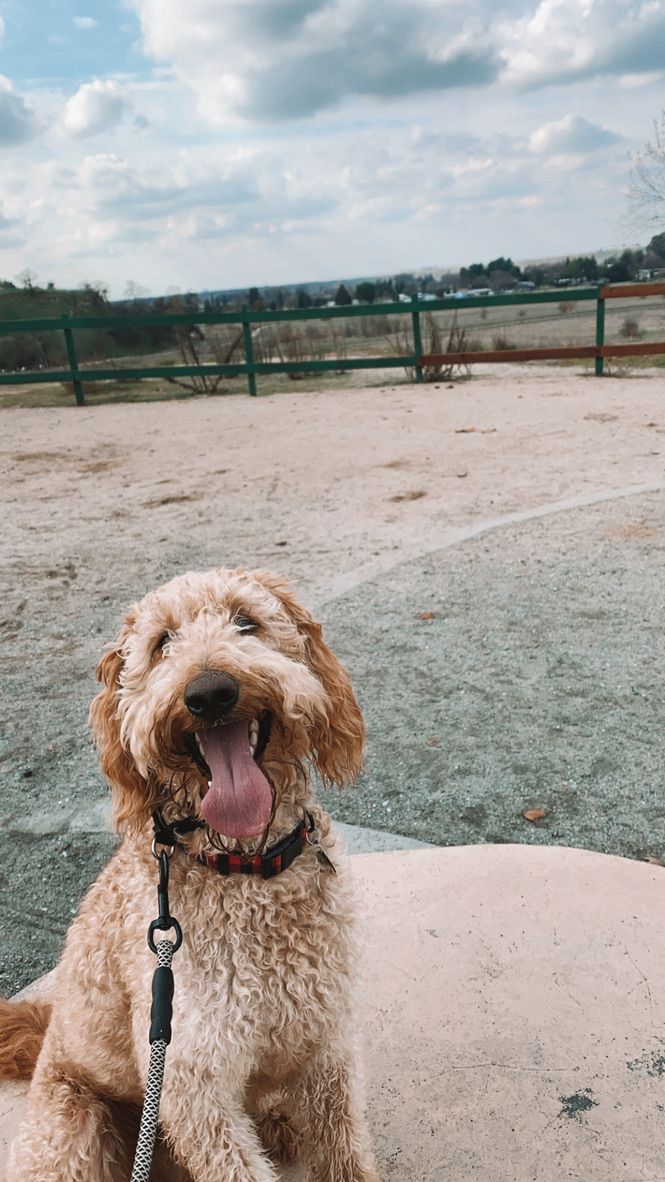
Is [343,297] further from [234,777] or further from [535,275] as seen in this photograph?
[234,777]

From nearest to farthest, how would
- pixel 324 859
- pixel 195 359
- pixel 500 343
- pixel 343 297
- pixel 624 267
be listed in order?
pixel 324 859
pixel 624 267
pixel 195 359
pixel 500 343
pixel 343 297

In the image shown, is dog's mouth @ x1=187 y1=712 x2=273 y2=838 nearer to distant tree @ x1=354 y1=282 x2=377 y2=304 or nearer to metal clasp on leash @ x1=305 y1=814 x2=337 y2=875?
metal clasp on leash @ x1=305 y1=814 x2=337 y2=875

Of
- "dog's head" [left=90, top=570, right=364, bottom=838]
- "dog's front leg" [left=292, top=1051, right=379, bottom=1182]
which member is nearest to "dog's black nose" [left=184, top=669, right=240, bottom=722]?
"dog's head" [left=90, top=570, right=364, bottom=838]

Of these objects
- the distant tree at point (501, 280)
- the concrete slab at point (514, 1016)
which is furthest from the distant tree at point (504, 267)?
the concrete slab at point (514, 1016)

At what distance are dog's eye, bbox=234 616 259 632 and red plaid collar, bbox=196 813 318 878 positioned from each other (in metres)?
0.53

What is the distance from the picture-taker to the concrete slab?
2225mm

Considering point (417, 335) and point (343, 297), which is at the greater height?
point (343, 297)

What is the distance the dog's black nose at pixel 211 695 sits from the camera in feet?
6.07

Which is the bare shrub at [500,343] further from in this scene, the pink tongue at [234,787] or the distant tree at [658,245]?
the pink tongue at [234,787]

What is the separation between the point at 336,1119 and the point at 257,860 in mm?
770

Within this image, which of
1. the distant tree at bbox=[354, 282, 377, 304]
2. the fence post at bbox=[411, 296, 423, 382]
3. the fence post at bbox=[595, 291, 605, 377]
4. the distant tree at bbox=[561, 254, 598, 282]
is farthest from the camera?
the distant tree at bbox=[354, 282, 377, 304]

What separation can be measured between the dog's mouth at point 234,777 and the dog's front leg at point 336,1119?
2.43 feet

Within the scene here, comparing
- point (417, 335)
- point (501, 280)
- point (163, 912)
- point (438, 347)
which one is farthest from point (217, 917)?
point (501, 280)

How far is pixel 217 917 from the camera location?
6.63 ft
